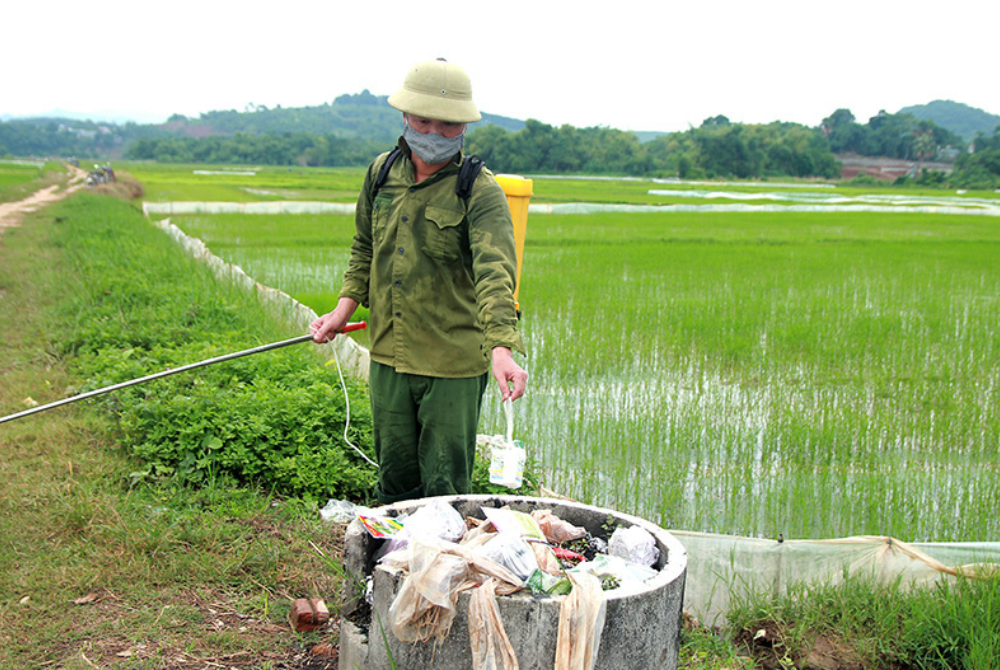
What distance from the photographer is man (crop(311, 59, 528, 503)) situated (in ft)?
8.61

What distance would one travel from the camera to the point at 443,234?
2.73m

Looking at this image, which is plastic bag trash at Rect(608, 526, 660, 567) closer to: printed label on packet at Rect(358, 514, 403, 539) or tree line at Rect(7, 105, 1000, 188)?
printed label on packet at Rect(358, 514, 403, 539)

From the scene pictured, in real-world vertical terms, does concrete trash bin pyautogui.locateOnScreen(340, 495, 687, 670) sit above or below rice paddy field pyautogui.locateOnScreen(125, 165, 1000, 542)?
above

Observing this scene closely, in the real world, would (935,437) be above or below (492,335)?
below

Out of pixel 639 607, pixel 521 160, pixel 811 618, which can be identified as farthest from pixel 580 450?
pixel 521 160

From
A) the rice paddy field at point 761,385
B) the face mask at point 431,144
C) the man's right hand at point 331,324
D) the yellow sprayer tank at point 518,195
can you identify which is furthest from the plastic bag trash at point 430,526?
the yellow sprayer tank at point 518,195

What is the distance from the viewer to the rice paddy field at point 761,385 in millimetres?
4203

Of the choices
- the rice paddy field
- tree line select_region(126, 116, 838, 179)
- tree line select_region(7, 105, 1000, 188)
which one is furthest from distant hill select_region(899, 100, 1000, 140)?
the rice paddy field

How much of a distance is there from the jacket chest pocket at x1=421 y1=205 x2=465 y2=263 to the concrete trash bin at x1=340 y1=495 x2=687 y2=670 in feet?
2.76

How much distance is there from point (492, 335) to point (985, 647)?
189 centimetres

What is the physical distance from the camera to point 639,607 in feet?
6.65

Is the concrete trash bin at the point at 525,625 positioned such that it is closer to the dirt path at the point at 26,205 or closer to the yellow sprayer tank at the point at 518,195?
the yellow sprayer tank at the point at 518,195

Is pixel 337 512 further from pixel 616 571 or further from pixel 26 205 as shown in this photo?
pixel 26 205

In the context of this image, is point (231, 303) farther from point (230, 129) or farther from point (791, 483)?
point (230, 129)
